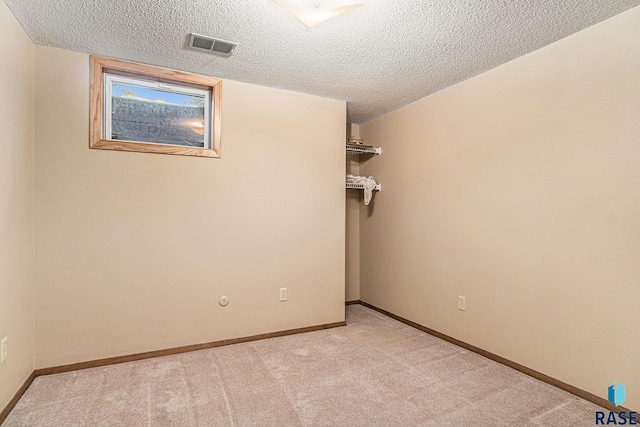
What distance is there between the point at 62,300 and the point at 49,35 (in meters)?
1.79

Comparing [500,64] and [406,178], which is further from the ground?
[500,64]

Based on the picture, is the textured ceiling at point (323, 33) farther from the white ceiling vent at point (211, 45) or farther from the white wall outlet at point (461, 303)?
the white wall outlet at point (461, 303)

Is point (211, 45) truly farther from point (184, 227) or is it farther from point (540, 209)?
point (540, 209)

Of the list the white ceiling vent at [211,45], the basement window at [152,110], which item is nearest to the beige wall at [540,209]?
the white ceiling vent at [211,45]

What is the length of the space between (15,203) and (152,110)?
45.1 inches

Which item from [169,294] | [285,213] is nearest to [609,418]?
[285,213]

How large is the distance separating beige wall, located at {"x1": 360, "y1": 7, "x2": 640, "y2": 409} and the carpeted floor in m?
0.34

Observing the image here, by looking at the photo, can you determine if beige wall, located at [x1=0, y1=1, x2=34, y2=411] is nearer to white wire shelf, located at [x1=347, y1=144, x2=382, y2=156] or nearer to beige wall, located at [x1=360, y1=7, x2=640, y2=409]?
white wire shelf, located at [x1=347, y1=144, x2=382, y2=156]

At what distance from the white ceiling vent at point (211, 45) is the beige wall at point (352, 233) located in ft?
→ 7.23

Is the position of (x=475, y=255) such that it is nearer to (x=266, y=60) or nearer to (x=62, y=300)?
(x=266, y=60)

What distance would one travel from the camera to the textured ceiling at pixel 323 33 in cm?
187

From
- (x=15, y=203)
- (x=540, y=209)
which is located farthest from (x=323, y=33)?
(x=15, y=203)

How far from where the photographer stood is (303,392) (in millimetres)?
2117

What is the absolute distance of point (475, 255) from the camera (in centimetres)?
278
